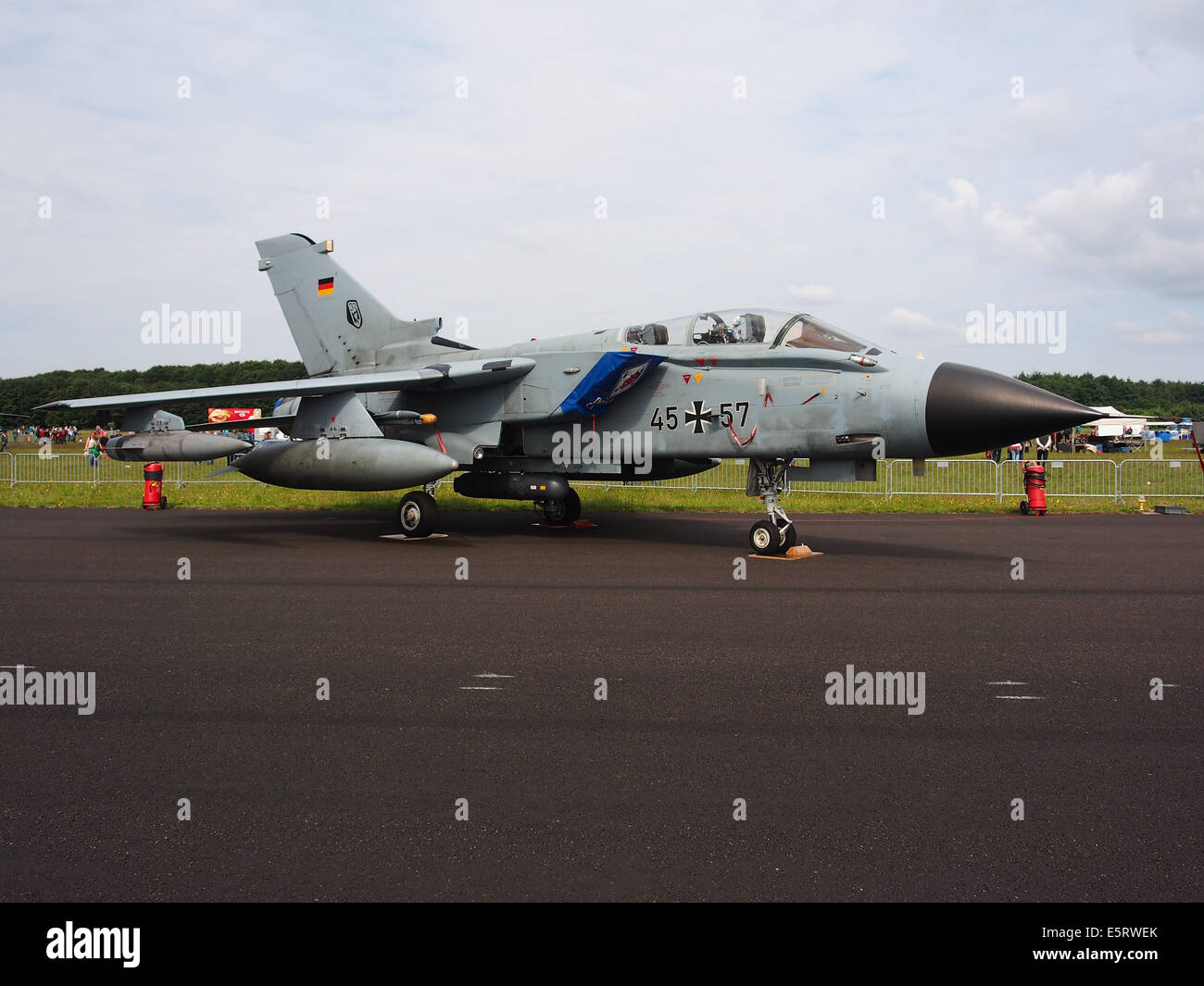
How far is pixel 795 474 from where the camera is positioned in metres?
13.6

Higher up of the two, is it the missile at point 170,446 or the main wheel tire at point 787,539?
the missile at point 170,446

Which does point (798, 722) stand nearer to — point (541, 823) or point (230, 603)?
point (541, 823)

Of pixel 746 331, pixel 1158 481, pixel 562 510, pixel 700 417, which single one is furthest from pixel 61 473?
pixel 1158 481

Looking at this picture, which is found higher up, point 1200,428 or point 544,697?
point 1200,428

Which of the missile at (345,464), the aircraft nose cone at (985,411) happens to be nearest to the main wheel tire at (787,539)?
the aircraft nose cone at (985,411)

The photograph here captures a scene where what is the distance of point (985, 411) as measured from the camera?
969 cm

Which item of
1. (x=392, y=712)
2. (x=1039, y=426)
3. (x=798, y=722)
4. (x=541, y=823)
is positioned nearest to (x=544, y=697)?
(x=392, y=712)

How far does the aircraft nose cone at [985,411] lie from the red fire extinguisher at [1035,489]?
359 inches

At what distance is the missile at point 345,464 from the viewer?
41.7 feet

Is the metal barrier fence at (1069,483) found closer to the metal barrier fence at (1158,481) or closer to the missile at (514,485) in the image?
the metal barrier fence at (1158,481)

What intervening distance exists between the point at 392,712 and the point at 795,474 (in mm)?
9634

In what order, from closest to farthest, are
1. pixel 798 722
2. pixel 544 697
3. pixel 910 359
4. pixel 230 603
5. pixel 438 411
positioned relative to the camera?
pixel 798 722 < pixel 544 697 < pixel 230 603 < pixel 910 359 < pixel 438 411

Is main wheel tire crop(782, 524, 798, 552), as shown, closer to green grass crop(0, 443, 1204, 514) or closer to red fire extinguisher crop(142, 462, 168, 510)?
green grass crop(0, 443, 1204, 514)

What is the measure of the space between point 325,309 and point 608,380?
711 cm
